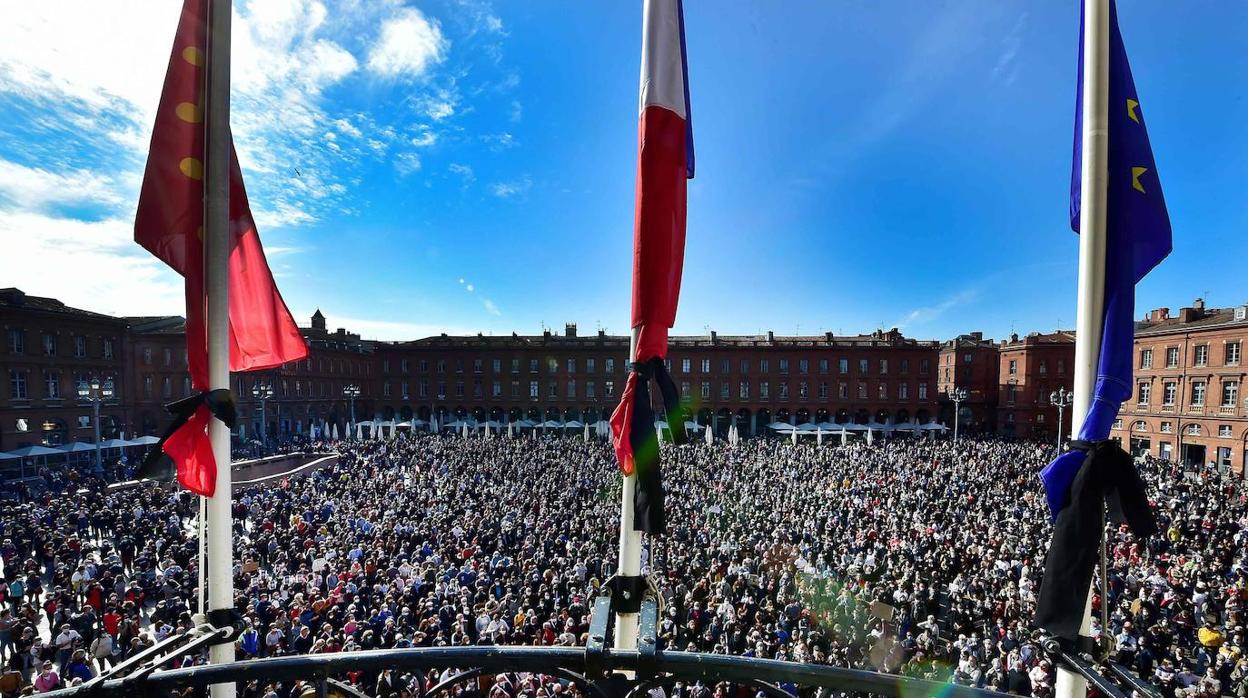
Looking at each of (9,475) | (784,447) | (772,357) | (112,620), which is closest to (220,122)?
(112,620)

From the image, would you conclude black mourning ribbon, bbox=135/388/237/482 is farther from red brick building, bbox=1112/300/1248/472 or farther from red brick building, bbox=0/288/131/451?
red brick building, bbox=1112/300/1248/472

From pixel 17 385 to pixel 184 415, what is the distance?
44694 millimetres

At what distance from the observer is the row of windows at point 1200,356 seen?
34.3 meters

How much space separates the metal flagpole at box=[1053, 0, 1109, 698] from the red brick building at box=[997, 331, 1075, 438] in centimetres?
6106

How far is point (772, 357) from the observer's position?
5362cm

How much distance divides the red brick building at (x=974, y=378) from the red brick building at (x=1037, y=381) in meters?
3.59

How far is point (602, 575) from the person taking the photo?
12.6 m

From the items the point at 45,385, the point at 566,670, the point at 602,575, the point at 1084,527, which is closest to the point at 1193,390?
the point at 602,575

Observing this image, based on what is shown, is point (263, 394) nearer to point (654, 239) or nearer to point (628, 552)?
point (628, 552)

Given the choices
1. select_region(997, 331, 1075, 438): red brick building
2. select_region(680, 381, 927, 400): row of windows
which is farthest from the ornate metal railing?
select_region(997, 331, 1075, 438): red brick building

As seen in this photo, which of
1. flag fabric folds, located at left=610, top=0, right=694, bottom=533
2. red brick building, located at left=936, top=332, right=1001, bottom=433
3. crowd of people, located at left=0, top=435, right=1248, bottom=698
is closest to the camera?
flag fabric folds, located at left=610, top=0, right=694, bottom=533

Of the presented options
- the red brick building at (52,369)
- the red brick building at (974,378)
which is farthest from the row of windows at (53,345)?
the red brick building at (974,378)

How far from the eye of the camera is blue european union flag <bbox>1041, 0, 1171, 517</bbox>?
8.57 ft

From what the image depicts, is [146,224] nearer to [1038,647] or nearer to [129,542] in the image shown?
[1038,647]
